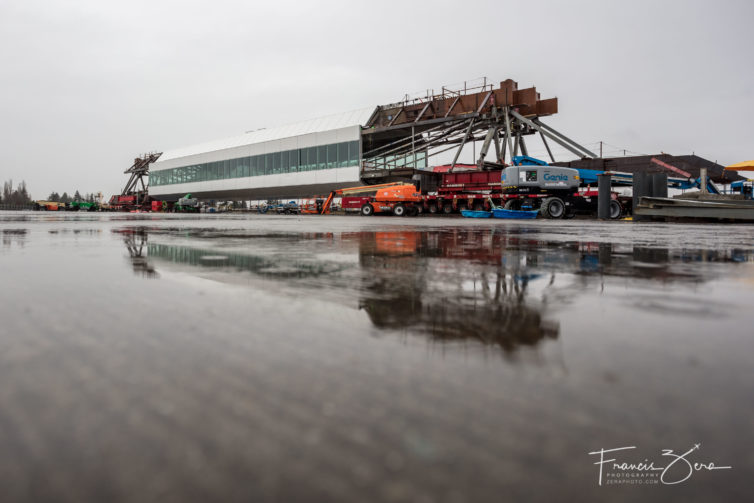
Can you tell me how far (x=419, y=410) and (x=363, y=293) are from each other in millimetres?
1312

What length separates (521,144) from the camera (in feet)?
103

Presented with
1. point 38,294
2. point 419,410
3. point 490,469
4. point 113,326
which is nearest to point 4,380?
point 113,326

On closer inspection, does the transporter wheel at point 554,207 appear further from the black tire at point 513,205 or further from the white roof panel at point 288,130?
the white roof panel at point 288,130

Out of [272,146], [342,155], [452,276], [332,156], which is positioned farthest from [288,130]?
[452,276]

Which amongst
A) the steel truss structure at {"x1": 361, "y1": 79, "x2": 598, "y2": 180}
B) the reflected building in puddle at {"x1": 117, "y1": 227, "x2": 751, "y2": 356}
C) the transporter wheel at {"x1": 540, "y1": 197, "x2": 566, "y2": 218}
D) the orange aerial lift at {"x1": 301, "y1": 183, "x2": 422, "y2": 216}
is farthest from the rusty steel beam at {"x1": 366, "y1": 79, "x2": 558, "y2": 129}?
A: the reflected building in puddle at {"x1": 117, "y1": 227, "x2": 751, "y2": 356}

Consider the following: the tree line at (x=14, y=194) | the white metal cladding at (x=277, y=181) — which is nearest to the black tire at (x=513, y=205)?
the white metal cladding at (x=277, y=181)

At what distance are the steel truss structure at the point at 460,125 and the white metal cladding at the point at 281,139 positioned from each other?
1.73 meters

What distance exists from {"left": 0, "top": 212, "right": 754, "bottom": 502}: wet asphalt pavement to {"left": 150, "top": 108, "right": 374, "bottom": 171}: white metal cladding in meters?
34.7

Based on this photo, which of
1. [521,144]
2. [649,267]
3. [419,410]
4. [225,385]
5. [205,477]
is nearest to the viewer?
[205,477]

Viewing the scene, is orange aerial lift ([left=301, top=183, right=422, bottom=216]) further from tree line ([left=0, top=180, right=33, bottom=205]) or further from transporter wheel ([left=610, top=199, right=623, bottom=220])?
tree line ([left=0, top=180, right=33, bottom=205])

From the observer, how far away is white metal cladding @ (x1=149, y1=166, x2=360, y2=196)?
118 ft

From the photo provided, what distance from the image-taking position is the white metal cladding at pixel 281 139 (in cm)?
3619

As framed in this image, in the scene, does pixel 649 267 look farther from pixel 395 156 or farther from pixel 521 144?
pixel 395 156

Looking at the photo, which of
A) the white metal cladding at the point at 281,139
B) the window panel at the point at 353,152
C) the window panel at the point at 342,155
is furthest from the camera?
the white metal cladding at the point at 281,139
